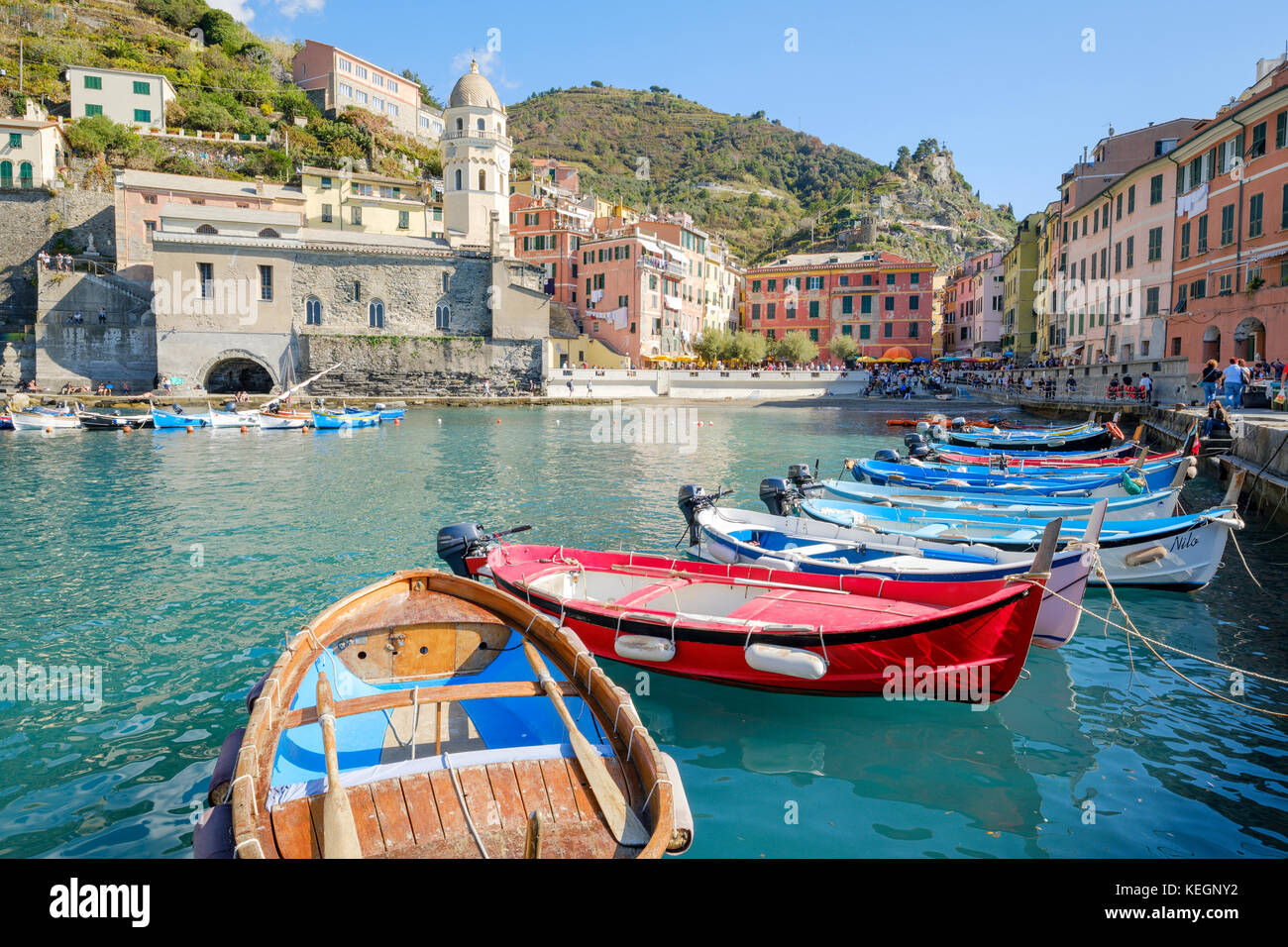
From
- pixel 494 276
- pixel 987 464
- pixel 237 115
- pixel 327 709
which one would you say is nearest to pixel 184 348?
pixel 494 276

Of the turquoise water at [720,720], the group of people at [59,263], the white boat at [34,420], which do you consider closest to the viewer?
the turquoise water at [720,720]

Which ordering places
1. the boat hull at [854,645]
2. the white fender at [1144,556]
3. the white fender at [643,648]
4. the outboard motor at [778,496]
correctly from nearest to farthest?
the boat hull at [854,645] < the white fender at [643,648] < the white fender at [1144,556] < the outboard motor at [778,496]

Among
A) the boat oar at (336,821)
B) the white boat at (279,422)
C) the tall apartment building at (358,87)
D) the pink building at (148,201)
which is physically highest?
the tall apartment building at (358,87)

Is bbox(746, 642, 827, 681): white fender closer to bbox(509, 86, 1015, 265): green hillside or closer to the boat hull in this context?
the boat hull

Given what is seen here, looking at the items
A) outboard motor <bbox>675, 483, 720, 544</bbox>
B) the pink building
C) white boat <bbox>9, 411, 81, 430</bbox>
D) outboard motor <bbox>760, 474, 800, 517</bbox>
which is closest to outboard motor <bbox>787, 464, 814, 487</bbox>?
outboard motor <bbox>760, 474, 800, 517</bbox>

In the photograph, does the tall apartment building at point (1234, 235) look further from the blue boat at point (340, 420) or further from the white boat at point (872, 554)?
the blue boat at point (340, 420)

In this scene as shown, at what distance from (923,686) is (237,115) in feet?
251

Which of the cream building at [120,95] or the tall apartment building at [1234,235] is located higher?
the cream building at [120,95]

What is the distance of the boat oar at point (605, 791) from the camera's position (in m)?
4.13

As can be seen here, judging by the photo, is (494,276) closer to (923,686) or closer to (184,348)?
(184,348)

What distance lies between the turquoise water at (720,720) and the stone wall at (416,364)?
35305 millimetres

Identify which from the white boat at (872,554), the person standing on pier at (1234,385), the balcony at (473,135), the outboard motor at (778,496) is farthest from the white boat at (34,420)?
the person standing on pier at (1234,385)
